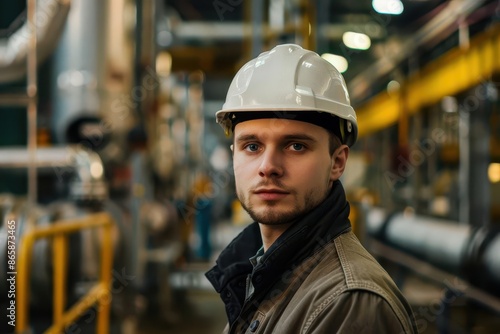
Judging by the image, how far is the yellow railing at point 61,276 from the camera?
266cm

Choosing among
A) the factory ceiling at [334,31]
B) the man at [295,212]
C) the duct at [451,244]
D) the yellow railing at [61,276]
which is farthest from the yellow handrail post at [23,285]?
the duct at [451,244]

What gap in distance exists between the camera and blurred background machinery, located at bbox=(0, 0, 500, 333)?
4.59 metres

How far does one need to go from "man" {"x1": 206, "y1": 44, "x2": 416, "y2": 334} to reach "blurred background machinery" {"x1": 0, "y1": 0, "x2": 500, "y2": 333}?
1.61 m

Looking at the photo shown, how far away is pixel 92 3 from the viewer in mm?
4844

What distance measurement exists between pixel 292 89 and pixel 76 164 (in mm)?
3494

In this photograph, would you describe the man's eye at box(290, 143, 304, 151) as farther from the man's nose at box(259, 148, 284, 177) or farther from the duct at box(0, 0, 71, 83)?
the duct at box(0, 0, 71, 83)

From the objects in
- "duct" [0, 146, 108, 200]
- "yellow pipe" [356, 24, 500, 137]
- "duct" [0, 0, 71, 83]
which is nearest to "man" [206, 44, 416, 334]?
"duct" [0, 146, 108, 200]

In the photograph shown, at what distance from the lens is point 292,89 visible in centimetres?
149

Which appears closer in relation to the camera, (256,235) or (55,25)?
(256,235)

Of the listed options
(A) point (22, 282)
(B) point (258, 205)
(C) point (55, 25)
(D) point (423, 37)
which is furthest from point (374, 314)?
(D) point (423, 37)

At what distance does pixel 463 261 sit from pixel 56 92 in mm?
3657

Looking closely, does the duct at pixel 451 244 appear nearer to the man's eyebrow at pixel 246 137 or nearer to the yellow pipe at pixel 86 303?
the yellow pipe at pixel 86 303

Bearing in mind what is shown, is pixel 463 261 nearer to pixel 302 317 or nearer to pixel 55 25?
pixel 55 25

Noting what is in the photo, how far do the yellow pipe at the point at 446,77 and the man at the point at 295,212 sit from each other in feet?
14.3
